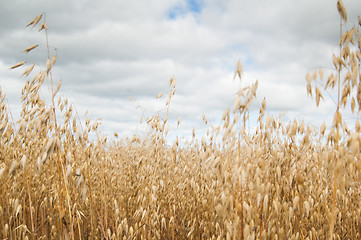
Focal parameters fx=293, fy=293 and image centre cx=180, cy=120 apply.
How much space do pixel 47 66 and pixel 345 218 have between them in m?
2.87

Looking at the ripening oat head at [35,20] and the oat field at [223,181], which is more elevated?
the ripening oat head at [35,20]

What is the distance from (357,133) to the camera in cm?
148

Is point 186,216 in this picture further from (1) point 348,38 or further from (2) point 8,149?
(1) point 348,38

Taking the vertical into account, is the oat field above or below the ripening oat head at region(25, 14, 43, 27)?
below

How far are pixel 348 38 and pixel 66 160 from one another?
6.04ft

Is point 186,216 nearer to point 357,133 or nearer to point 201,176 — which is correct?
point 201,176

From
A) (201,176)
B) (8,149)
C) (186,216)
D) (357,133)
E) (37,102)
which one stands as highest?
(37,102)

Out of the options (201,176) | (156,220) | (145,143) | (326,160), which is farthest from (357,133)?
(145,143)

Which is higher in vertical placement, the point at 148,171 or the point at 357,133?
the point at 357,133

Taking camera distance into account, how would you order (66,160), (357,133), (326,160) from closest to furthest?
1. (357,133)
2. (326,160)
3. (66,160)

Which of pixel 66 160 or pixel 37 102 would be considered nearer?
pixel 66 160

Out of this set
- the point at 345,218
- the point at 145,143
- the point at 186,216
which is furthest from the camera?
the point at 145,143

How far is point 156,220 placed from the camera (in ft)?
8.52

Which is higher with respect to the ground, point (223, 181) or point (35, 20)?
point (35, 20)
